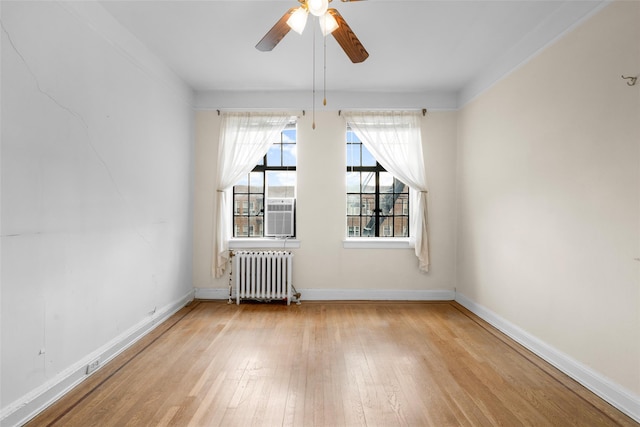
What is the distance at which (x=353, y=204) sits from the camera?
183 inches

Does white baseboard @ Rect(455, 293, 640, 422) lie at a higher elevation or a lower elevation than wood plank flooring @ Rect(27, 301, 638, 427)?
higher

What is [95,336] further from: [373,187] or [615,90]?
[615,90]

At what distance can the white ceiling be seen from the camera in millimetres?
2590

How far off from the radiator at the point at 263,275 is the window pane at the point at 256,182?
87 cm

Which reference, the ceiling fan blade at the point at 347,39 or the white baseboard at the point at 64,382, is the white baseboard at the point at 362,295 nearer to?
the white baseboard at the point at 64,382

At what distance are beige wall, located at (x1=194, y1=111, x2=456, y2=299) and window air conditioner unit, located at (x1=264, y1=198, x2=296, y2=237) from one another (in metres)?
0.14

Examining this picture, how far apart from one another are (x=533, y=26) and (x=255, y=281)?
384 cm

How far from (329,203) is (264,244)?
1004 mm

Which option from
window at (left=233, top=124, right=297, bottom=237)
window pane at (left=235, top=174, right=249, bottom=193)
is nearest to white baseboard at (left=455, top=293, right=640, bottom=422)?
window at (left=233, top=124, right=297, bottom=237)

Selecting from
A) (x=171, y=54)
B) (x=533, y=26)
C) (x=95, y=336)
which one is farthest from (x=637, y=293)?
(x=171, y=54)

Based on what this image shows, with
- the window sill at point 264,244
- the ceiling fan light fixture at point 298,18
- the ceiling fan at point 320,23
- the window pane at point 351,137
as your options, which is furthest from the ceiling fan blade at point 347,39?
the window sill at point 264,244

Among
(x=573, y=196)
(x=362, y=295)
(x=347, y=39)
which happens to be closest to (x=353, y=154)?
(x=362, y=295)

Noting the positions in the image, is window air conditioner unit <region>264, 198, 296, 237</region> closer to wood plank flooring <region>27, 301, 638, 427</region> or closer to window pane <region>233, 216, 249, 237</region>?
window pane <region>233, 216, 249, 237</region>

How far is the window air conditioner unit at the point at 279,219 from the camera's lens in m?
4.51
